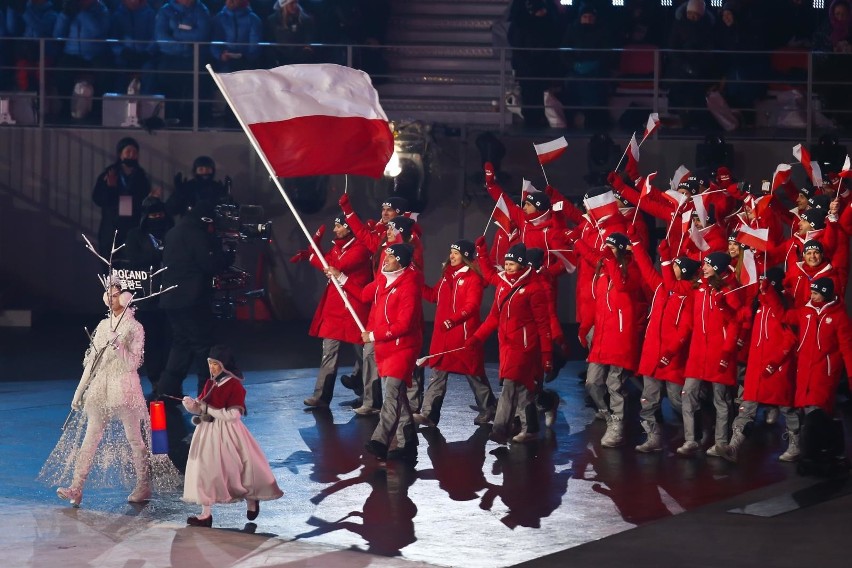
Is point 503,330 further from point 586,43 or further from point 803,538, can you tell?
point 586,43

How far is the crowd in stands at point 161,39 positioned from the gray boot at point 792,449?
10324mm

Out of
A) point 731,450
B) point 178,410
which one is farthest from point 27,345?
point 731,450

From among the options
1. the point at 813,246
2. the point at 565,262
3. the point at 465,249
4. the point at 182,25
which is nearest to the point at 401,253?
the point at 465,249

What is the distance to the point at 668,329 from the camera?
1277cm

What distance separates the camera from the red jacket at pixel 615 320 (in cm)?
1306

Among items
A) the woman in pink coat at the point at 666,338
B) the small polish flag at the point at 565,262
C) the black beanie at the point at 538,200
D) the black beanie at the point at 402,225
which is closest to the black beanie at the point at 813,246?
the woman in pink coat at the point at 666,338

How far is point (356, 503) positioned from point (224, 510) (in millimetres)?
955

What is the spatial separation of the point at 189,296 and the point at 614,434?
4.25 metres

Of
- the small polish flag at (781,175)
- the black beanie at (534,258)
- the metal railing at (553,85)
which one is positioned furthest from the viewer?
the metal railing at (553,85)

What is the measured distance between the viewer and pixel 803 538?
9.86 meters

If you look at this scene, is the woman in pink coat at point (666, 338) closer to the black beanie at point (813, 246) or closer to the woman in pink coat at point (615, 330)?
the woman in pink coat at point (615, 330)

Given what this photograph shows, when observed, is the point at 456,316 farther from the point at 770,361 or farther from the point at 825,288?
the point at 825,288

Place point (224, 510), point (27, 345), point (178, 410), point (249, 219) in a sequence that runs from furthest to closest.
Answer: point (249, 219) → point (27, 345) → point (178, 410) → point (224, 510)

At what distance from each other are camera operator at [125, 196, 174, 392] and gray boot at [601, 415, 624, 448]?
15.0 feet
